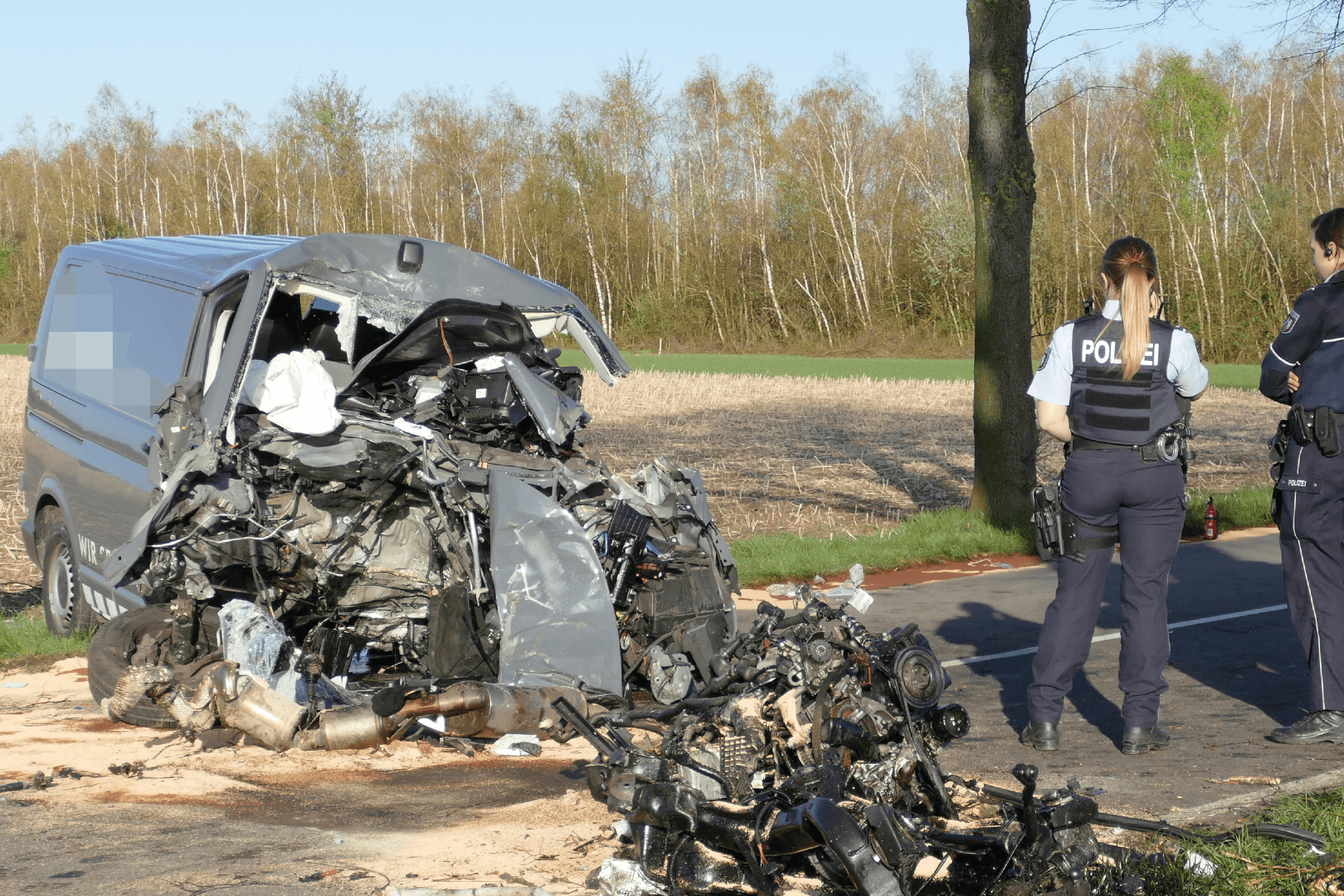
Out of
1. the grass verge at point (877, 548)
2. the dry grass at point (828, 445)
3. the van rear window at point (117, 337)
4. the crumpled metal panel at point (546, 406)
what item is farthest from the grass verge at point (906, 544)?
the van rear window at point (117, 337)

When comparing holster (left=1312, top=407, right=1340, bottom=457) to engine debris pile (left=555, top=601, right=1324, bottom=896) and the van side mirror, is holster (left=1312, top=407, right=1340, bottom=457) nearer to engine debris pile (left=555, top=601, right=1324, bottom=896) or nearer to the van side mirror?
engine debris pile (left=555, top=601, right=1324, bottom=896)

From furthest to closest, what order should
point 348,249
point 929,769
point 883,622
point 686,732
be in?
1. point 883,622
2. point 348,249
3. point 686,732
4. point 929,769

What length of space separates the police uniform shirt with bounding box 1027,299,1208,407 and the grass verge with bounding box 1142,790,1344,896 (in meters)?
1.99

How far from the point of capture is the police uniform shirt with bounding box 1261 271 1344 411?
5617mm

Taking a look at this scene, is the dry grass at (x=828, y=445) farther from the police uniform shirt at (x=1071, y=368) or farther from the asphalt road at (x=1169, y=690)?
the police uniform shirt at (x=1071, y=368)

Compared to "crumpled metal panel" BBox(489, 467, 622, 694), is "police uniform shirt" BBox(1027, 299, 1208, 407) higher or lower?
higher

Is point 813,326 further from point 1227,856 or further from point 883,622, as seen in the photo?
point 1227,856

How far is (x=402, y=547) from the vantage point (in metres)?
6.95

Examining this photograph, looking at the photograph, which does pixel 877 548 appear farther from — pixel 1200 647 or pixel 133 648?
pixel 133 648

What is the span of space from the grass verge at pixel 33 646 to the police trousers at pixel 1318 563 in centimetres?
668

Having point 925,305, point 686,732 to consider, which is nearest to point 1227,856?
point 686,732

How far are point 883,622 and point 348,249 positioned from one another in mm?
4327

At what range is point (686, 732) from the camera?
15.9 feet

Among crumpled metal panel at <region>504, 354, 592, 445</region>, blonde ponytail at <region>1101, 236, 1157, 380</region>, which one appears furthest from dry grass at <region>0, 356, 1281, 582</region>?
blonde ponytail at <region>1101, 236, 1157, 380</region>
